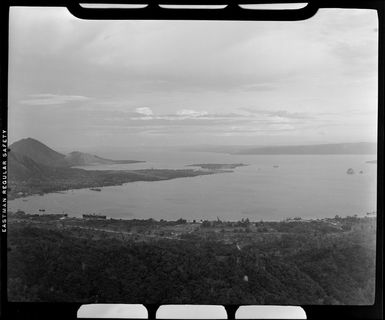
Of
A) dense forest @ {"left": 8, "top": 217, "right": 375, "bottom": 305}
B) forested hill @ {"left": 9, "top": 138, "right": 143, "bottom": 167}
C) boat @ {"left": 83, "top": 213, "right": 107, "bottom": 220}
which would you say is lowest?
dense forest @ {"left": 8, "top": 217, "right": 375, "bottom": 305}

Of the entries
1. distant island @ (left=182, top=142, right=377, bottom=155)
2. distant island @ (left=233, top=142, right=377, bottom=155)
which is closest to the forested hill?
distant island @ (left=182, top=142, right=377, bottom=155)

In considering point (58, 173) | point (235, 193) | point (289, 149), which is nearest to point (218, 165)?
point (235, 193)

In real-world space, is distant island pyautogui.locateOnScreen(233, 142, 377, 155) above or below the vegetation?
above

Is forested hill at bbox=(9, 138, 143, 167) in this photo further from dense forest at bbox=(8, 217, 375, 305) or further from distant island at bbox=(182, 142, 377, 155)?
distant island at bbox=(182, 142, 377, 155)

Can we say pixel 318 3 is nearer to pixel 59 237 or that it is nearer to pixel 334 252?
pixel 334 252

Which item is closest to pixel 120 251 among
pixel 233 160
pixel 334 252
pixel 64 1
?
pixel 233 160

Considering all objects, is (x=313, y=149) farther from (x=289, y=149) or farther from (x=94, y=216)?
(x=94, y=216)
